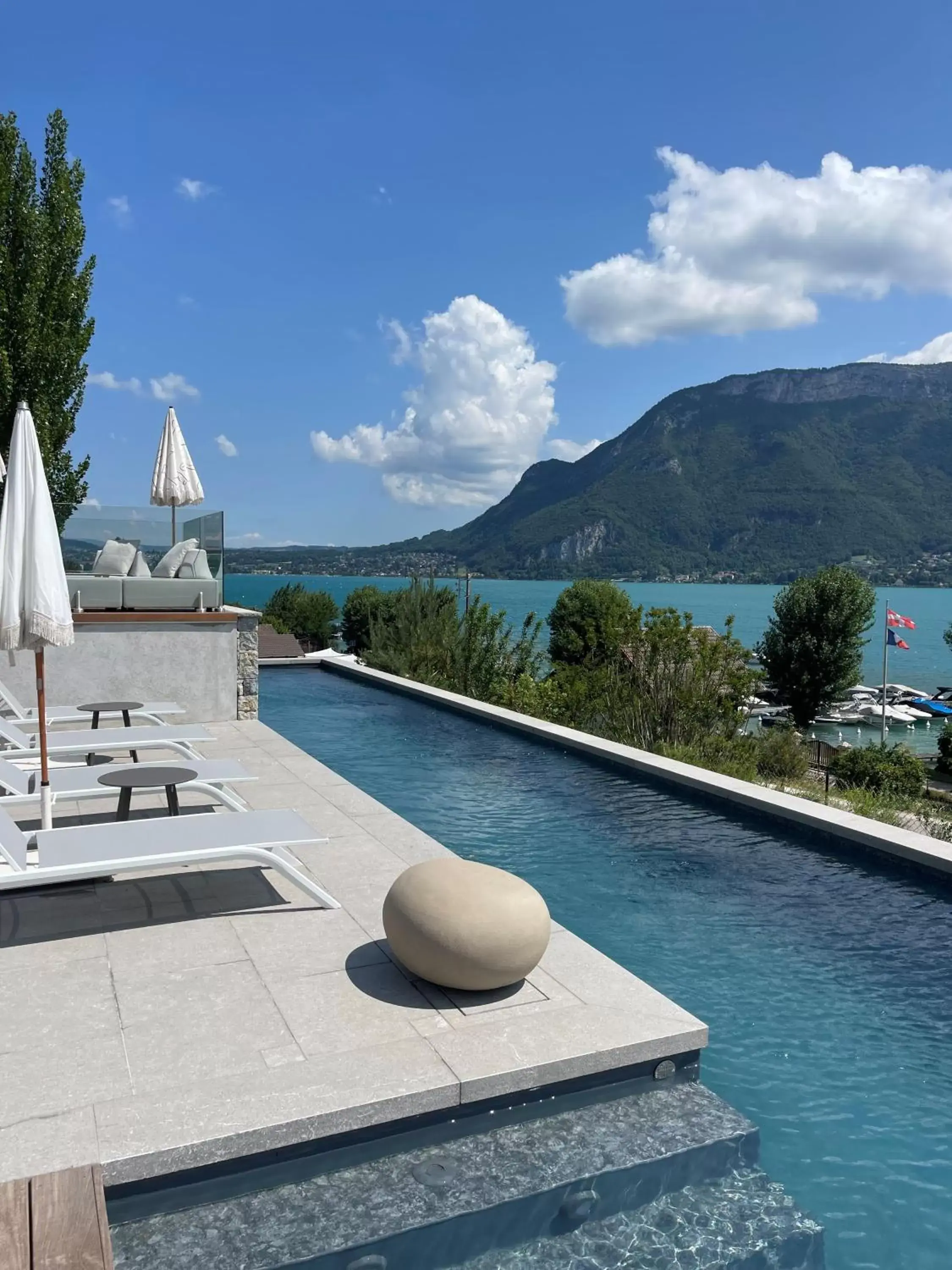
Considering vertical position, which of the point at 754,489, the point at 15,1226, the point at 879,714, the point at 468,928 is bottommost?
A: the point at 879,714

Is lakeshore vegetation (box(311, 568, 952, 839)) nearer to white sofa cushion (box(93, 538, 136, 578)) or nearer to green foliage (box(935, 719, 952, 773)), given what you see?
white sofa cushion (box(93, 538, 136, 578))

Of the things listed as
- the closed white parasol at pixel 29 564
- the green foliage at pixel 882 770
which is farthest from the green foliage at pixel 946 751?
the closed white parasol at pixel 29 564

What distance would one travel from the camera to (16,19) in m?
11.0

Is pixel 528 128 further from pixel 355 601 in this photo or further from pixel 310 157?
pixel 355 601

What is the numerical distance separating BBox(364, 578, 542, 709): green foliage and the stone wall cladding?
417cm

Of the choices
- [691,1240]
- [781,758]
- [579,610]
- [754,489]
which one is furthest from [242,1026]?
[754,489]

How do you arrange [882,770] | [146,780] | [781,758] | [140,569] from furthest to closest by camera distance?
[882,770] < [781,758] < [140,569] < [146,780]

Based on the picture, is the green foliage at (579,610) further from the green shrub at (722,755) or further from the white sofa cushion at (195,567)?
the white sofa cushion at (195,567)

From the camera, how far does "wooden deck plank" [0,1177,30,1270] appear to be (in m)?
1.86

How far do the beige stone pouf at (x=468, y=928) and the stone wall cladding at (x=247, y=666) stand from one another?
7.34m

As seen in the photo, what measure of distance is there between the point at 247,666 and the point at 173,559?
5.17ft

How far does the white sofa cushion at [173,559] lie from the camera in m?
10.6

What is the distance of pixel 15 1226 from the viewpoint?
1972mm

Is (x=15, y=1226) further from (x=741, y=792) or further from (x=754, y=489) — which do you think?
(x=754, y=489)
